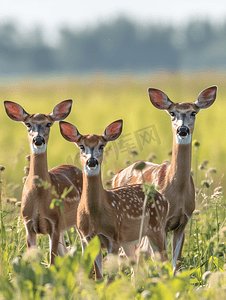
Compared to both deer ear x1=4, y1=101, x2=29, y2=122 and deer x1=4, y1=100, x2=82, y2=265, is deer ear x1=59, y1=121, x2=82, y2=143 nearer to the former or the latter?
deer x1=4, y1=100, x2=82, y2=265

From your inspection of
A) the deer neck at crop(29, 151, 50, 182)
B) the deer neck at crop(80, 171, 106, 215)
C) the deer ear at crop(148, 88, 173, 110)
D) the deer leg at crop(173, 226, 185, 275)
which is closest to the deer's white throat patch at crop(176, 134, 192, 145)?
the deer ear at crop(148, 88, 173, 110)

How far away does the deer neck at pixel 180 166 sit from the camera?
4.33m

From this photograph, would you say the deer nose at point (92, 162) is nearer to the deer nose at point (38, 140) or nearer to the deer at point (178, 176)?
the deer nose at point (38, 140)

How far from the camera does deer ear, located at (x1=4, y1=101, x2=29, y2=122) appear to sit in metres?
4.18

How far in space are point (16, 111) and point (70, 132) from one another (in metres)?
0.70

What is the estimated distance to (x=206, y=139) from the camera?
14.4 meters

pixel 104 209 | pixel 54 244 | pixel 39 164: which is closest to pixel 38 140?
pixel 39 164

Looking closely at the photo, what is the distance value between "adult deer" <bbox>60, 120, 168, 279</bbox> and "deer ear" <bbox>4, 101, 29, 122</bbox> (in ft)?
1.65

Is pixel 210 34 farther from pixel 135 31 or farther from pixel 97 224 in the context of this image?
pixel 97 224

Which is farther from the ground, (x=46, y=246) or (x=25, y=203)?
(x=25, y=203)

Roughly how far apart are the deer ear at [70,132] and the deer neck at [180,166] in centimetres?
104

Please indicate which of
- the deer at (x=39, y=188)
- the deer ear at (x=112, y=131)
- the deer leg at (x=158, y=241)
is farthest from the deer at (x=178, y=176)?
the deer at (x=39, y=188)

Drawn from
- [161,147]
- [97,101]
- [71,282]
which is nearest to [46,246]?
[71,282]

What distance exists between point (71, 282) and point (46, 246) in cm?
238
